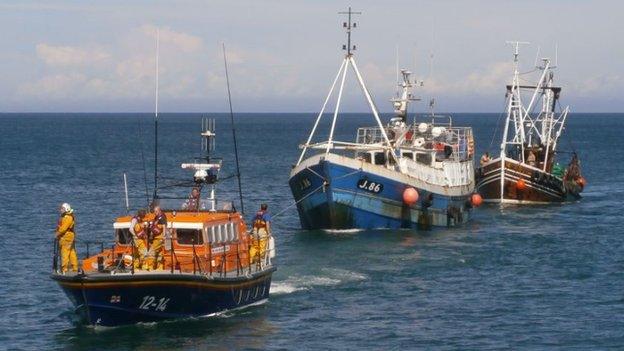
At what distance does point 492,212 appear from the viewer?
72.6m

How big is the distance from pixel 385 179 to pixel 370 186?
0.76m

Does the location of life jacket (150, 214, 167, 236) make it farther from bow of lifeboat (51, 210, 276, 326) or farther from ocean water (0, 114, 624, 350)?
ocean water (0, 114, 624, 350)

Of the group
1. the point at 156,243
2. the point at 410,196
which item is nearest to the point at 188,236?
the point at 156,243

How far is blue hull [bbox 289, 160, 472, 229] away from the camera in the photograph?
190ft

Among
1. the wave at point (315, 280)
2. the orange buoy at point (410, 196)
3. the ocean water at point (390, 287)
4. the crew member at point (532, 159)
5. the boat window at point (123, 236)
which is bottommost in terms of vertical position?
the ocean water at point (390, 287)

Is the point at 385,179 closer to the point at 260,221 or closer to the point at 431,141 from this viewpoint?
the point at 431,141

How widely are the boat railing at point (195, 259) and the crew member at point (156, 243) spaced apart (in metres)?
0.18

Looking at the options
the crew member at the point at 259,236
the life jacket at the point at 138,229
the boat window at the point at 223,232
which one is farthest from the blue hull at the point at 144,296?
the crew member at the point at 259,236

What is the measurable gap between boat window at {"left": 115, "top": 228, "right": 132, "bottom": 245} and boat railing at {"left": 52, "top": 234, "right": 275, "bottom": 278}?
10 cm

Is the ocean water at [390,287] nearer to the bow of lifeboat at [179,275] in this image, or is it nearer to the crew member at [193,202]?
the bow of lifeboat at [179,275]

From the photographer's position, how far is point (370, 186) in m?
58.4

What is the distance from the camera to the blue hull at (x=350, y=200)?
5797 cm

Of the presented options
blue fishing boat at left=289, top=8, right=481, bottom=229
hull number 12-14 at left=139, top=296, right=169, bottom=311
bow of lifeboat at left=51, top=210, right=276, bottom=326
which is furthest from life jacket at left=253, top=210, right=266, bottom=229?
blue fishing boat at left=289, top=8, right=481, bottom=229

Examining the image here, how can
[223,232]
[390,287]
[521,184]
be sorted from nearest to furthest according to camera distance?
[223,232] < [390,287] < [521,184]
